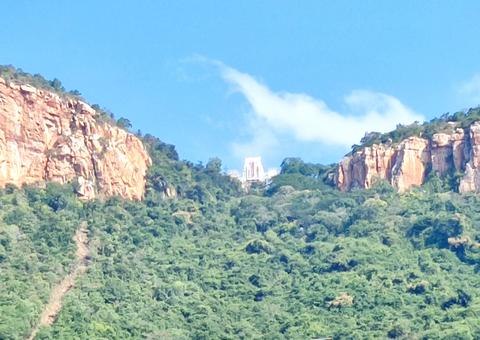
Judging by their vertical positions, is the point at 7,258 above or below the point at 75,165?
below

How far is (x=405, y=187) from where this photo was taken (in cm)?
9275

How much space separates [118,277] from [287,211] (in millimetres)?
18530

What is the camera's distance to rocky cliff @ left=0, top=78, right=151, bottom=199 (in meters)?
84.1

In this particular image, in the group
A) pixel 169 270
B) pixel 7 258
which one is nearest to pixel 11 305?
pixel 7 258

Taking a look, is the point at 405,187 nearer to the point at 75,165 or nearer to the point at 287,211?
the point at 287,211

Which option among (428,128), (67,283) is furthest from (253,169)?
(67,283)

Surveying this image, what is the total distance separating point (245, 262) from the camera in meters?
83.8

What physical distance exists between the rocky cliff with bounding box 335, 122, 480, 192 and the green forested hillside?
43.5 inches

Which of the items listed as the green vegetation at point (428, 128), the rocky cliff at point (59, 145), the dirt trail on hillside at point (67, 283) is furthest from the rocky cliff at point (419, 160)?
the dirt trail on hillside at point (67, 283)

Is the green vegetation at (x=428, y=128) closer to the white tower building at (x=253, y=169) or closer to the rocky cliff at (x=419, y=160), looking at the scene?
the rocky cliff at (x=419, y=160)

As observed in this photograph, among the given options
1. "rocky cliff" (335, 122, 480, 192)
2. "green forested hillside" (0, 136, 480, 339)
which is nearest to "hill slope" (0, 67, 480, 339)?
"green forested hillside" (0, 136, 480, 339)

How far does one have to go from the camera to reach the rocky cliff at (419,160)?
89.6 meters

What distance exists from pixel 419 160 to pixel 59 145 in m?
21.7

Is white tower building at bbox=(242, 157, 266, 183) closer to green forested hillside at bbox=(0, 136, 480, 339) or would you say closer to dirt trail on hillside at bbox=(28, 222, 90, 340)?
green forested hillside at bbox=(0, 136, 480, 339)
